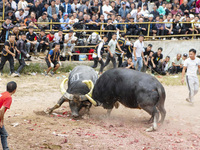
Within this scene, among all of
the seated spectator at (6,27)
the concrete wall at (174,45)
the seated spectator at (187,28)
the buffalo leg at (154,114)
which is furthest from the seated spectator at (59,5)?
the buffalo leg at (154,114)

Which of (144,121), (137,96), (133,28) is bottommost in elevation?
(144,121)

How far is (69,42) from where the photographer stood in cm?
1530

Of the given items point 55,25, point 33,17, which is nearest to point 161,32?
point 55,25

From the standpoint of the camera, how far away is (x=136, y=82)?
8039 millimetres

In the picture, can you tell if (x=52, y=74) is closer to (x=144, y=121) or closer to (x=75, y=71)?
(x=75, y=71)

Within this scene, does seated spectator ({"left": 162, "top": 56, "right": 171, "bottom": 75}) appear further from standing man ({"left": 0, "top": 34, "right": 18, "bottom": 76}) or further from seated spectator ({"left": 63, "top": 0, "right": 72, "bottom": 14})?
standing man ({"left": 0, "top": 34, "right": 18, "bottom": 76})

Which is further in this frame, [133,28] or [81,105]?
[133,28]

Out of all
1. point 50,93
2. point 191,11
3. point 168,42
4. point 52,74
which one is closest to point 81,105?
point 50,93

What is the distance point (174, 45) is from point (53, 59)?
6984 mm

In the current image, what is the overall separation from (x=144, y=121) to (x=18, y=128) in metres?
3.06

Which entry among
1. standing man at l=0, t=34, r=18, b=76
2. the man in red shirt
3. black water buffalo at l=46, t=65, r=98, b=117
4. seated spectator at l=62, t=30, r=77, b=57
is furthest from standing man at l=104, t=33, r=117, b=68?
the man in red shirt

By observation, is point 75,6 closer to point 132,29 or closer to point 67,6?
point 67,6

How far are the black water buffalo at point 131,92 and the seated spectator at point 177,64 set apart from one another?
26.7ft

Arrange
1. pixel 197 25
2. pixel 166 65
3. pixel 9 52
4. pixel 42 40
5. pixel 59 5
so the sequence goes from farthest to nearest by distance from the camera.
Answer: pixel 197 25 < pixel 166 65 < pixel 59 5 < pixel 42 40 < pixel 9 52
